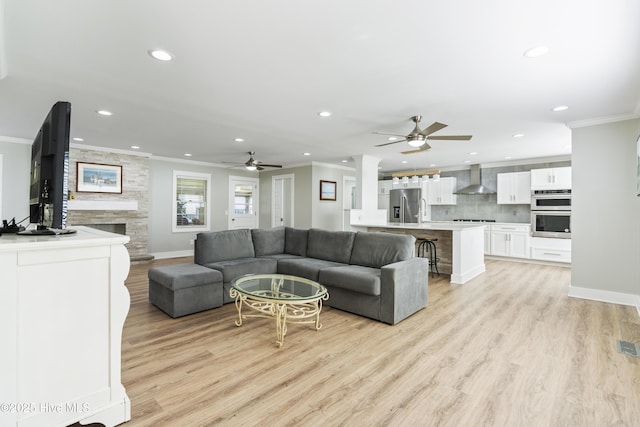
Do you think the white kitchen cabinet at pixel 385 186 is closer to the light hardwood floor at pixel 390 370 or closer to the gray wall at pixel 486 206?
the gray wall at pixel 486 206

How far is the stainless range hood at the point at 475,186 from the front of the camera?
25.4ft

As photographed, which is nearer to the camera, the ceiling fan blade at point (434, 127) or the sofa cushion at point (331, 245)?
the ceiling fan blade at point (434, 127)

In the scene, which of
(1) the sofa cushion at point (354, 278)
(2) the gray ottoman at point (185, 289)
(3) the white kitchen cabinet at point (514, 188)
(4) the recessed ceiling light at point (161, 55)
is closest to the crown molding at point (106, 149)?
(2) the gray ottoman at point (185, 289)

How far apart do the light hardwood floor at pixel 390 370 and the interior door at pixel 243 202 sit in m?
5.14

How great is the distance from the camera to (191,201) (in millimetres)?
7871

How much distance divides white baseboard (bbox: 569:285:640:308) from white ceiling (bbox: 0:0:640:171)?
2.29 meters

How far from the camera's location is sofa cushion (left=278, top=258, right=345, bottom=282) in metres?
3.92

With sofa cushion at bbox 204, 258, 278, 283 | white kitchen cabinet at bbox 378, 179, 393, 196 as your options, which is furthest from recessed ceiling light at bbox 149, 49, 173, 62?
white kitchen cabinet at bbox 378, 179, 393, 196

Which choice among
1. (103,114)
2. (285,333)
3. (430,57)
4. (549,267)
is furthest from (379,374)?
(549,267)

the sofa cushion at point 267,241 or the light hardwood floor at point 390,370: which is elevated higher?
the sofa cushion at point 267,241

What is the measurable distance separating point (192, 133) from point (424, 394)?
15.7ft

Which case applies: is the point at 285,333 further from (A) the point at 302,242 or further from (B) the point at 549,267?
(B) the point at 549,267

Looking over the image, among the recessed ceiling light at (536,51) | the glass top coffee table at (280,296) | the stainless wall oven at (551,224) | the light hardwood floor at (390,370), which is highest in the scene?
the recessed ceiling light at (536,51)

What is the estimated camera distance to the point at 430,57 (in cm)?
245
